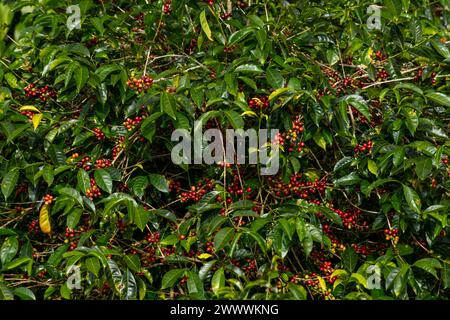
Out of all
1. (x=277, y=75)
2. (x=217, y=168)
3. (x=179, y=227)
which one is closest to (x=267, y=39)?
(x=277, y=75)

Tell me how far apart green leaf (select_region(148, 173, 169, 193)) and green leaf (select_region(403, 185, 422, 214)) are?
0.92 metres

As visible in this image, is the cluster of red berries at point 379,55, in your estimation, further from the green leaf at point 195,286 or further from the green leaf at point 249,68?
the green leaf at point 195,286

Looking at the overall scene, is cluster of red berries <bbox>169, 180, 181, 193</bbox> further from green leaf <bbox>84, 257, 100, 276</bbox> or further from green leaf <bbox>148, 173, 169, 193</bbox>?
green leaf <bbox>84, 257, 100, 276</bbox>

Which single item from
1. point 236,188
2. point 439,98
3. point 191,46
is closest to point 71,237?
point 236,188

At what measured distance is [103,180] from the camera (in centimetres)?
250

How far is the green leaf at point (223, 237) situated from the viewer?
225cm

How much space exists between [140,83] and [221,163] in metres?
0.45

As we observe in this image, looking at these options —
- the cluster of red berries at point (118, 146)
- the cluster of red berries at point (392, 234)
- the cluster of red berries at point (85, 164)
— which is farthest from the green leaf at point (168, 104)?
the cluster of red berries at point (392, 234)

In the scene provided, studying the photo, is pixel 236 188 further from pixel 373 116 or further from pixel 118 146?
pixel 373 116

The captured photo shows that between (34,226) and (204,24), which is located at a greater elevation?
(204,24)

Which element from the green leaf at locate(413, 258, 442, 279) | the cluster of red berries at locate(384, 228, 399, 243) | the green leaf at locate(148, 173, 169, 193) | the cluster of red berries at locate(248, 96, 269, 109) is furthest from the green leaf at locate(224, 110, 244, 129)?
the green leaf at locate(413, 258, 442, 279)

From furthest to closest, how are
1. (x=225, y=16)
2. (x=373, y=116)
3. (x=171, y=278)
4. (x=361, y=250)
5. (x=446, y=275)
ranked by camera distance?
(x=225, y=16) < (x=373, y=116) < (x=361, y=250) < (x=446, y=275) < (x=171, y=278)

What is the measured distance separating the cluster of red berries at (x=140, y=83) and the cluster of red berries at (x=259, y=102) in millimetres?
406
